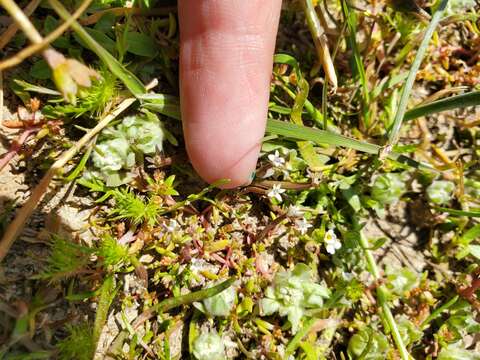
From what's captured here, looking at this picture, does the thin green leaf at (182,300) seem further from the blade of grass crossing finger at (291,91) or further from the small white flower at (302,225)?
the blade of grass crossing finger at (291,91)

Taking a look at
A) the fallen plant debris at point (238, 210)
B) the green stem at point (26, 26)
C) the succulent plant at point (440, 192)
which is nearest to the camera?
the green stem at point (26, 26)

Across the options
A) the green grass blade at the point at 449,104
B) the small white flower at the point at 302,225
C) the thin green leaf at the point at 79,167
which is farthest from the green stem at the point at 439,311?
the thin green leaf at the point at 79,167

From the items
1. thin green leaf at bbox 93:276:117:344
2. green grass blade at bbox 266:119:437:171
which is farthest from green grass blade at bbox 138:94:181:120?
thin green leaf at bbox 93:276:117:344

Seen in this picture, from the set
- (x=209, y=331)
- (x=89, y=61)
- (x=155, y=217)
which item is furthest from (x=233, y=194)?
(x=89, y=61)

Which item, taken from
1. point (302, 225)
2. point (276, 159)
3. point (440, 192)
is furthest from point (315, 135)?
point (440, 192)

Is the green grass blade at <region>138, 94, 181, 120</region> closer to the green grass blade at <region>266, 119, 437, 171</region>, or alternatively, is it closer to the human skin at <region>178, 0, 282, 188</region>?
the human skin at <region>178, 0, 282, 188</region>
